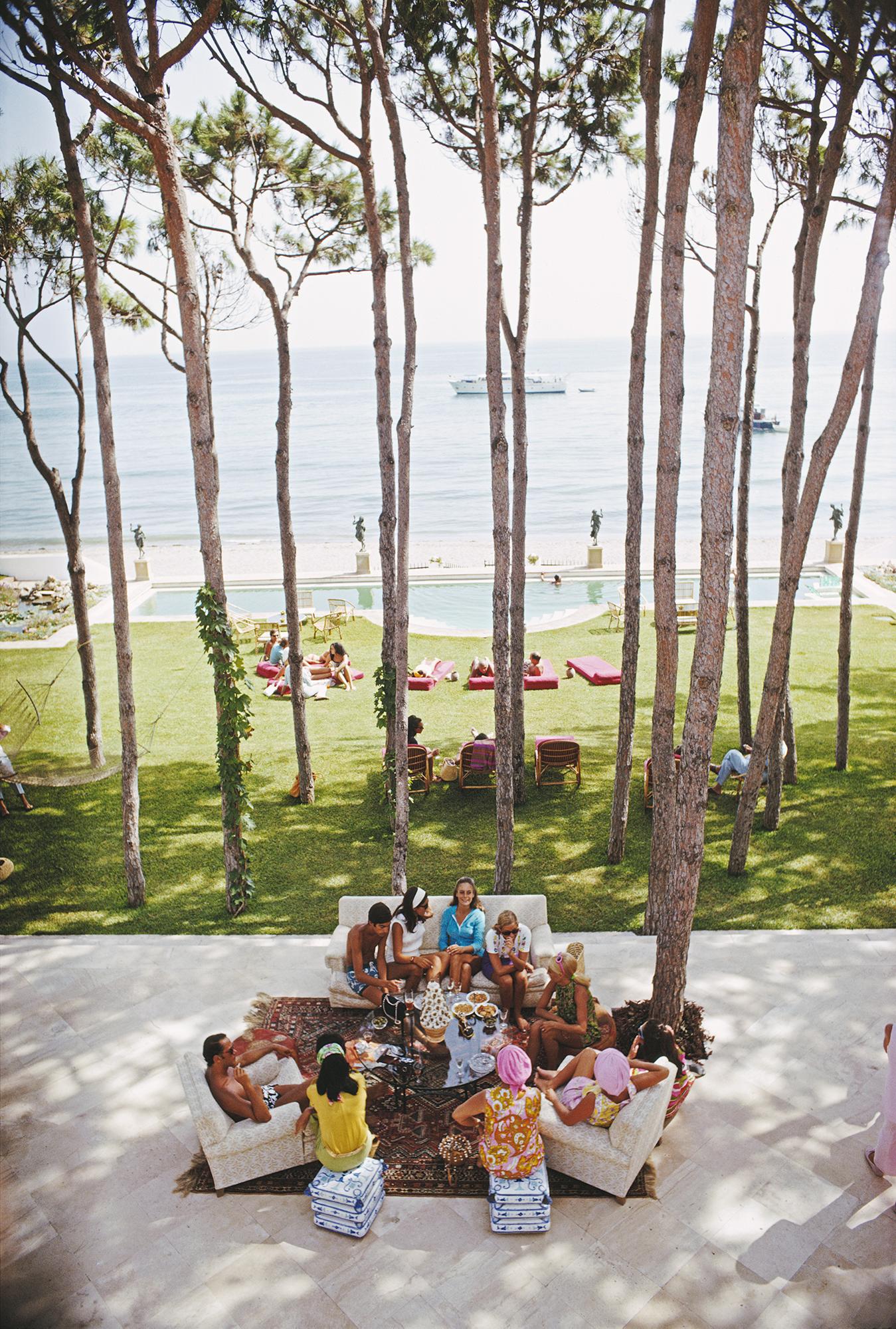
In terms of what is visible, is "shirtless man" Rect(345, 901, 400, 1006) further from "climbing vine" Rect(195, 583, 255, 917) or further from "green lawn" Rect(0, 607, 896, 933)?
"climbing vine" Rect(195, 583, 255, 917)

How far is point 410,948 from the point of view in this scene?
7.75 metres

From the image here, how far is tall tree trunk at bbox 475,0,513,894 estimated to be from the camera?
8055mm

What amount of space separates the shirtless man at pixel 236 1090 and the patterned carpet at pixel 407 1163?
388 millimetres

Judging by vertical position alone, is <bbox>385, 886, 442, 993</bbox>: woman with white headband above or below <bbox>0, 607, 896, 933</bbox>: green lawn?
above

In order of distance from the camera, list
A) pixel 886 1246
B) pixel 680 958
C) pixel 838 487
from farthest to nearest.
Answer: pixel 838 487 → pixel 680 958 → pixel 886 1246

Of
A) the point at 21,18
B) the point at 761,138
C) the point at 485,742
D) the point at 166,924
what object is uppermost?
the point at 761,138

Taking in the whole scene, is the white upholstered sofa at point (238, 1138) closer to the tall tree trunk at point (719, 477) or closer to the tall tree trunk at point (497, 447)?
the tall tree trunk at point (719, 477)

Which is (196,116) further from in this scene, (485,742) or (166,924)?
(166,924)

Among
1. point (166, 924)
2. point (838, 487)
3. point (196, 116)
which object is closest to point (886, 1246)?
point (166, 924)

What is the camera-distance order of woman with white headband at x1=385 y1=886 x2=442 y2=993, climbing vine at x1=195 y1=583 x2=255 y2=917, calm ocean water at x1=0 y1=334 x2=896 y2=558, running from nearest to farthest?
1. woman with white headband at x1=385 y1=886 x2=442 y2=993
2. climbing vine at x1=195 y1=583 x2=255 y2=917
3. calm ocean water at x1=0 y1=334 x2=896 y2=558

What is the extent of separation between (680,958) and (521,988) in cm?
119

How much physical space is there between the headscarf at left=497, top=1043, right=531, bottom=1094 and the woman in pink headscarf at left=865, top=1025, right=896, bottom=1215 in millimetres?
2070

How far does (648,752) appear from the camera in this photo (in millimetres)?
12898

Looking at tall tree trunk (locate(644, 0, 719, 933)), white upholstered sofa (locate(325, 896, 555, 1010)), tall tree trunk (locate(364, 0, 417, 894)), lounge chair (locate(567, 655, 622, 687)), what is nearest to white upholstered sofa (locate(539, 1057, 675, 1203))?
white upholstered sofa (locate(325, 896, 555, 1010))
